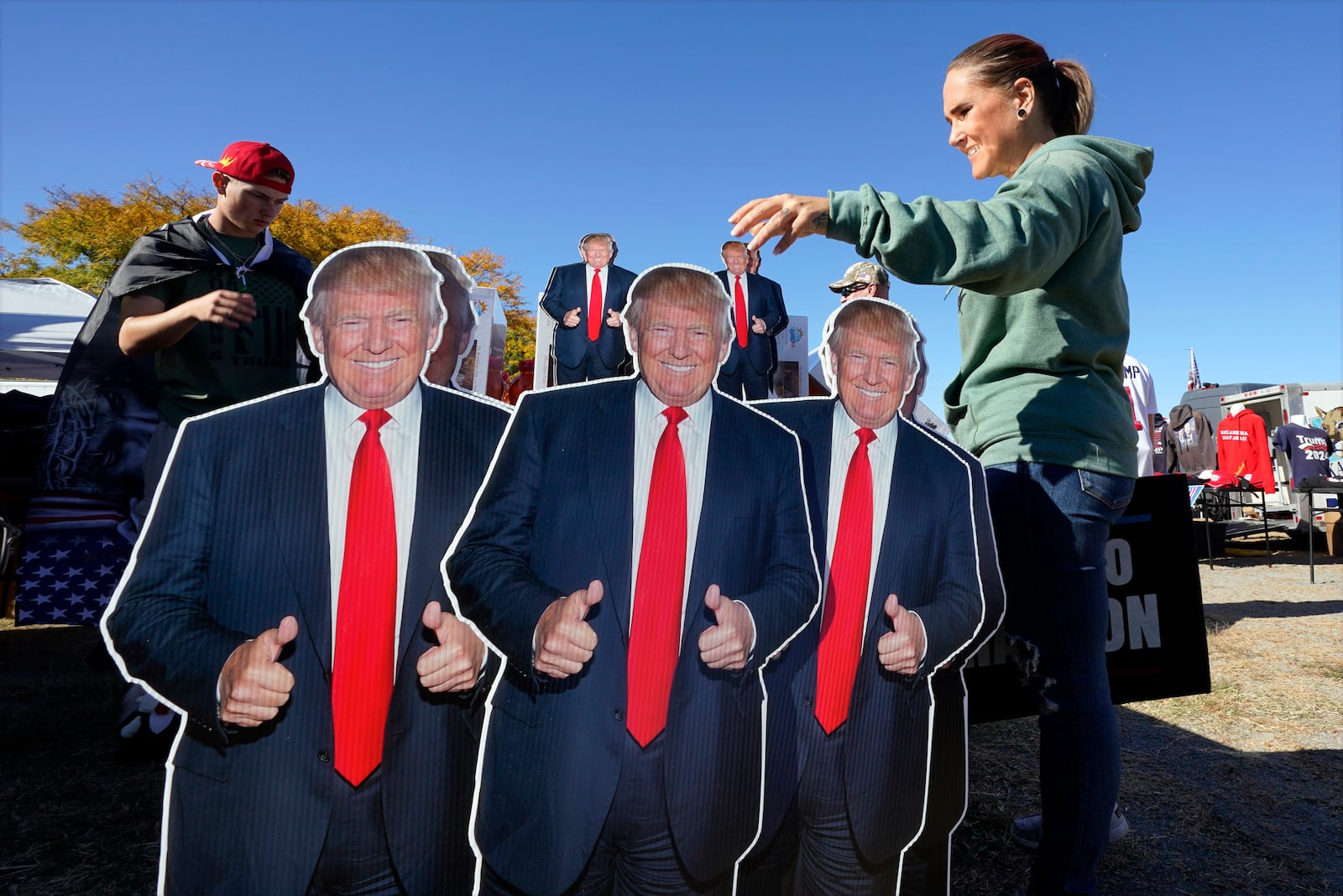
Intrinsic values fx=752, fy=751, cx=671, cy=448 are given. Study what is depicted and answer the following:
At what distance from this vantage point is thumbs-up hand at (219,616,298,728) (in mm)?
1212

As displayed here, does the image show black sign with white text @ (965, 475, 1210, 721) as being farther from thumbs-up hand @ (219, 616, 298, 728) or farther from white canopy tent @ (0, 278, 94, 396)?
Answer: white canopy tent @ (0, 278, 94, 396)

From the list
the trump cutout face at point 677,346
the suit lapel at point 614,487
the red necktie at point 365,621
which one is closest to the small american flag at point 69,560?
the red necktie at point 365,621

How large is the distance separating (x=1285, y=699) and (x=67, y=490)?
515 centimetres

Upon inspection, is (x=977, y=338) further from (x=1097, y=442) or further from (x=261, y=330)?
(x=261, y=330)

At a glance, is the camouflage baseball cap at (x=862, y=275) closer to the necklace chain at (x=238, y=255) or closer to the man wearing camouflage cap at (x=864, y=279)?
the man wearing camouflage cap at (x=864, y=279)

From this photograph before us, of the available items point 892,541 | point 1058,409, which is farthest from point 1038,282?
point 892,541

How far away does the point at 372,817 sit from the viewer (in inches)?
49.4

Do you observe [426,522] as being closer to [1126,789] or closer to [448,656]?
[448,656]

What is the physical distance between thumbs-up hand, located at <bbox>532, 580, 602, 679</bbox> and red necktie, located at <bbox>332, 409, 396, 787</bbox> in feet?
0.83

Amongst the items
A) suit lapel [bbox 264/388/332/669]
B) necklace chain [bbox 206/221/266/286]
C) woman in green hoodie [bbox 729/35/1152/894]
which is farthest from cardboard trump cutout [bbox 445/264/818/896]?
necklace chain [bbox 206/221/266/286]

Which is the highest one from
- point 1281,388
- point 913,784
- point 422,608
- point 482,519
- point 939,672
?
point 1281,388

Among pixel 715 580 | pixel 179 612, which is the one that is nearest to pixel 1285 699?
pixel 715 580

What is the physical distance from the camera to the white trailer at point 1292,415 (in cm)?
1030

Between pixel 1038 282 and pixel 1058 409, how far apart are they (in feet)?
0.99
